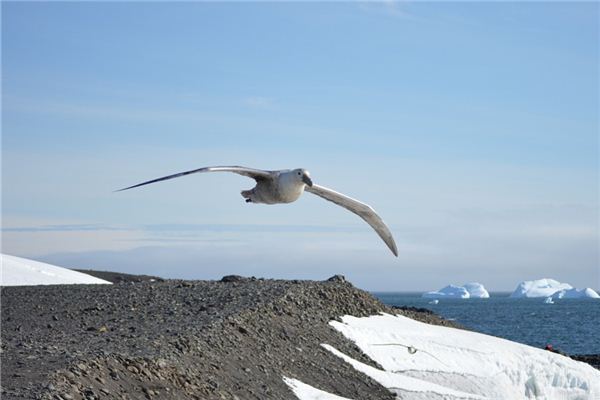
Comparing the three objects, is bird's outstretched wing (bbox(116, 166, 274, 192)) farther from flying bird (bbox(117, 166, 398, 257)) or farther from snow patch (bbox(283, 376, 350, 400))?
snow patch (bbox(283, 376, 350, 400))

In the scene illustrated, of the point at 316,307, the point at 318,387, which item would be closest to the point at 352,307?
the point at 316,307

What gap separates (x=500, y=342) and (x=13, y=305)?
1453 centimetres

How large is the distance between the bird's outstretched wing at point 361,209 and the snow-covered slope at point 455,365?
4381mm

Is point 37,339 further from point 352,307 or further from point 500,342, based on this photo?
point 500,342

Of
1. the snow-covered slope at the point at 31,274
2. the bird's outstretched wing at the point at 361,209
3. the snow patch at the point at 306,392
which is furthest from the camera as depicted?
the snow-covered slope at the point at 31,274

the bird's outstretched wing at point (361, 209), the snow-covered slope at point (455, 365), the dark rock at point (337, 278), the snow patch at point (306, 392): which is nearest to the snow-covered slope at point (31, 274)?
the dark rock at point (337, 278)

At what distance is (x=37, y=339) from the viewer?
19.7 meters

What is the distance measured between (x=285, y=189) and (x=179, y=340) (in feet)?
14.8

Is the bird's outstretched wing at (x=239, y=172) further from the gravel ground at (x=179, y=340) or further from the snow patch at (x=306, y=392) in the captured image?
the snow patch at (x=306, y=392)

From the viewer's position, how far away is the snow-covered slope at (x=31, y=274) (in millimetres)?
36438

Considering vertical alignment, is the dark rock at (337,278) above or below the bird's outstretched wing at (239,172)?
below

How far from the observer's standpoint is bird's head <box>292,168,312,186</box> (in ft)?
57.9

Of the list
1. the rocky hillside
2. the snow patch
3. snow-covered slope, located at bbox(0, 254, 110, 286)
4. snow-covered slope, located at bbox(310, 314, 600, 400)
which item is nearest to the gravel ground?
the rocky hillside

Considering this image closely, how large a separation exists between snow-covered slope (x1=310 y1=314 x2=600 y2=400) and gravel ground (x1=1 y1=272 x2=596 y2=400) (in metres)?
0.65
